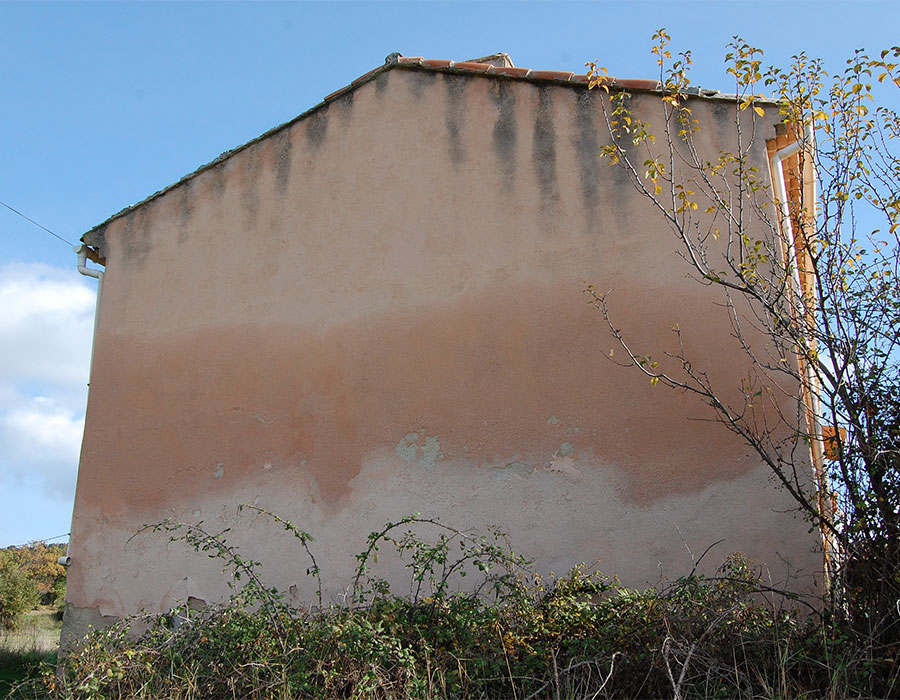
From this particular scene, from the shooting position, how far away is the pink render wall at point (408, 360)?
25.0 feet

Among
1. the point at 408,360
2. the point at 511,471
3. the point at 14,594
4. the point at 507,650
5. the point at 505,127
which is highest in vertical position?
the point at 505,127

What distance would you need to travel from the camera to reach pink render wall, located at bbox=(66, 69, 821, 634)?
762cm

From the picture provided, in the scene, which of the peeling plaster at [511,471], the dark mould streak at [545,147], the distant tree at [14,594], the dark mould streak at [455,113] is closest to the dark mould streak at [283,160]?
the dark mould streak at [455,113]

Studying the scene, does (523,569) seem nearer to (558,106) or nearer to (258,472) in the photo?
A: (258,472)

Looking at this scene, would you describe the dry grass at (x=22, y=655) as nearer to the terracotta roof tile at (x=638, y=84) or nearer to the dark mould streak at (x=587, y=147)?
the dark mould streak at (x=587, y=147)

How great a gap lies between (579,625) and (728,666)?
115cm

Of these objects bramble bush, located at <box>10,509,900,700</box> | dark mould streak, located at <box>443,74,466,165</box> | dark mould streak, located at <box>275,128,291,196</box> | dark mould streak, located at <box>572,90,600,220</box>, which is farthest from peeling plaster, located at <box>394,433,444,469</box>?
dark mould streak, located at <box>275,128,291,196</box>

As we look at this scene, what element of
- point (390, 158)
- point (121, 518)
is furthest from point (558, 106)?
point (121, 518)

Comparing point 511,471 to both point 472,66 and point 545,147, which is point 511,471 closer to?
point 545,147

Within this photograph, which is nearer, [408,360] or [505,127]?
[408,360]

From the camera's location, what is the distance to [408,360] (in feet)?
27.9

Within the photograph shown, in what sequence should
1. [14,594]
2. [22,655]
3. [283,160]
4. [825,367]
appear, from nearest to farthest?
[825,367]
[283,160]
[22,655]
[14,594]

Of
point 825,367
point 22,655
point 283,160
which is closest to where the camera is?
point 825,367

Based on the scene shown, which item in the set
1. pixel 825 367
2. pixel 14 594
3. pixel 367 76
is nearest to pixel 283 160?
pixel 367 76
